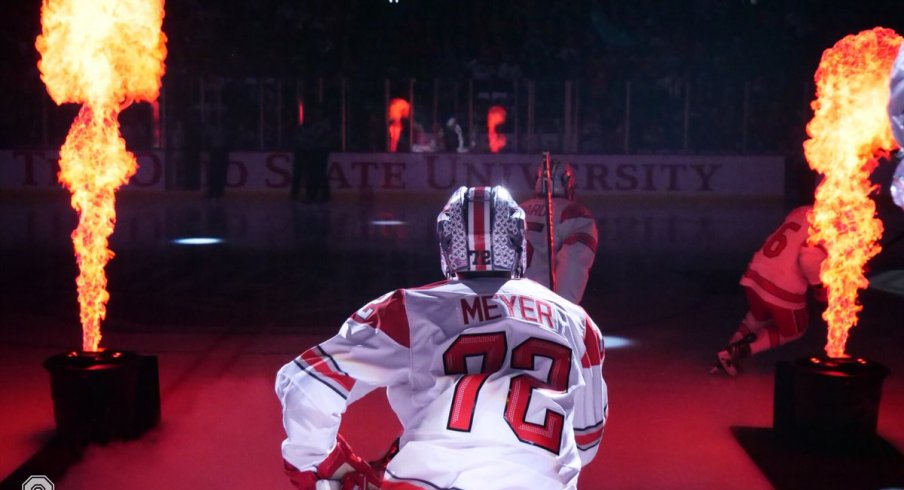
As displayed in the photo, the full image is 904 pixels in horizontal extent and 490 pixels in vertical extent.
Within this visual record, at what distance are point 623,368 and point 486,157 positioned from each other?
1728cm

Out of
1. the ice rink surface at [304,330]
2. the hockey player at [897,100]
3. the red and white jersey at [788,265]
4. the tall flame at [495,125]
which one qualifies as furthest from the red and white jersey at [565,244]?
the tall flame at [495,125]

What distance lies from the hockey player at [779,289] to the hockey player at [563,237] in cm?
147

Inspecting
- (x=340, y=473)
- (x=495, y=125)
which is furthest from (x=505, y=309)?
(x=495, y=125)

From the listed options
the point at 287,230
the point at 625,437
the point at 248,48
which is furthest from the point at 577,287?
the point at 248,48

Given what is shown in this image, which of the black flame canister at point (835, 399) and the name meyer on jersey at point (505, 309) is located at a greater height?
the name meyer on jersey at point (505, 309)

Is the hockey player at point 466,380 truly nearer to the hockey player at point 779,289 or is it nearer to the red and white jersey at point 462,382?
the red and white jersey at point 462,382

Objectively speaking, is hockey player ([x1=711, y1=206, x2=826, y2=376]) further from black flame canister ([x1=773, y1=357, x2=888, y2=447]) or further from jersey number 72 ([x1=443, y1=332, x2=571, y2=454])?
jersey number 72 ([x1=443, y1=332, x2=571, y2=454])

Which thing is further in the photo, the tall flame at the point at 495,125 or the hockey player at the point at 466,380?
the tall flame at the point at 495,125

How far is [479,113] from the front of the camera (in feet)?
83.7

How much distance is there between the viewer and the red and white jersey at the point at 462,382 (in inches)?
111

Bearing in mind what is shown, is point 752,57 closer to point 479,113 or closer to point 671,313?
point 479,113

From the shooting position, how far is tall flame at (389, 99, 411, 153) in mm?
25594

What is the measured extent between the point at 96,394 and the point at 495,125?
20.1 m

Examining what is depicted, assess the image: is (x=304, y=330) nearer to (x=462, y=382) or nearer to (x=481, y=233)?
(x=481, y=233)
